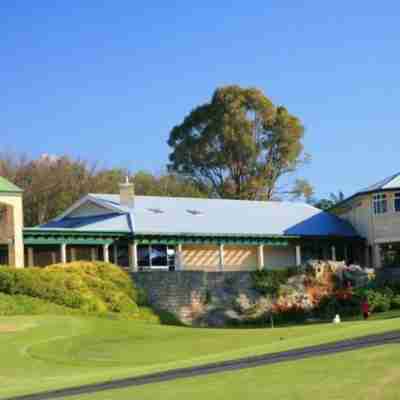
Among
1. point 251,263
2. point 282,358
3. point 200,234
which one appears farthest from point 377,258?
point 282,358

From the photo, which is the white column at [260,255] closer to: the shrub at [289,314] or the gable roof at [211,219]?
the gable roof at [211,219]

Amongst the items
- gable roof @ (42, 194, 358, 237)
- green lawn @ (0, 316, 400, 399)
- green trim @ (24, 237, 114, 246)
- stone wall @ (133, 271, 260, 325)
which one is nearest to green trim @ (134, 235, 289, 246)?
gable roof @ (42, 194, 358, 237)

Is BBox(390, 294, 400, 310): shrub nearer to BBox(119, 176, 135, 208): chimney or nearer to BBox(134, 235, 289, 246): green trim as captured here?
BBox(134, 235, 289, 246): green trim

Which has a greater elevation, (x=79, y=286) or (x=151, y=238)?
(x=151, y=238)

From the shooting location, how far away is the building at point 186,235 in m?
46.7

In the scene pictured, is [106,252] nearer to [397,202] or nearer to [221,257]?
[221,257]

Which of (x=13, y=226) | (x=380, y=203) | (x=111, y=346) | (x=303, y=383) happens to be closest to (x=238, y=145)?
(x=380, y=203)

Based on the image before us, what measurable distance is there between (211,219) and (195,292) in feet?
31.8

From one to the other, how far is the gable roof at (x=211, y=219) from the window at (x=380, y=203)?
2.89 m

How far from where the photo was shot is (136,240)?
154ft

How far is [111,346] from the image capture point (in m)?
26.5

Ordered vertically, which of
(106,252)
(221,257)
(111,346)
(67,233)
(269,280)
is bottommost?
(111,346)

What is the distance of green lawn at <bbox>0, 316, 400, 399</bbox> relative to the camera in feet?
60.6

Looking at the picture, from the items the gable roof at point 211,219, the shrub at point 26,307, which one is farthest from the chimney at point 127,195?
the shrub at point 26,307
